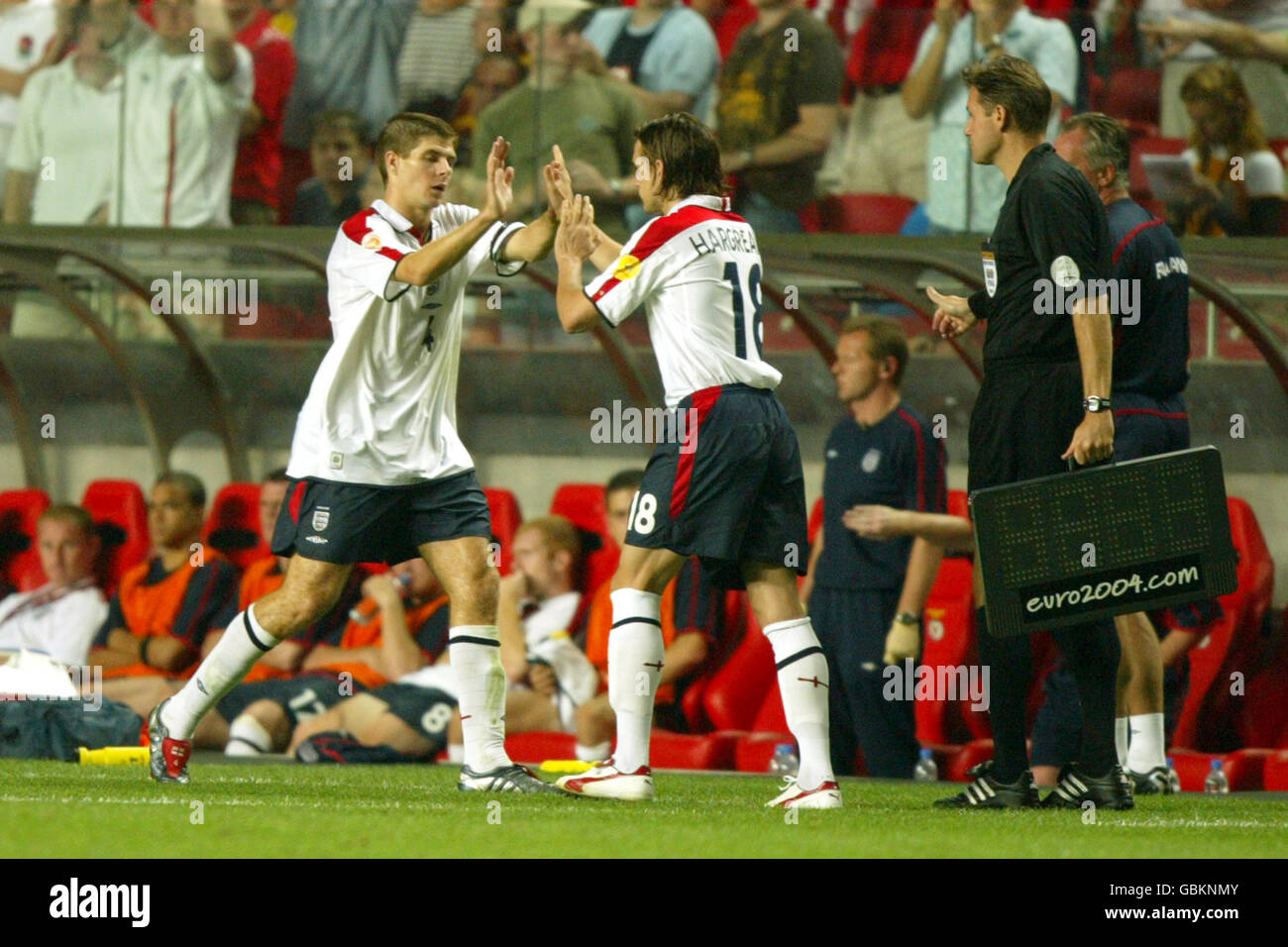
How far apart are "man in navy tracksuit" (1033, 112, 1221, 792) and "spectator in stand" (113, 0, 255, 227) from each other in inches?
200

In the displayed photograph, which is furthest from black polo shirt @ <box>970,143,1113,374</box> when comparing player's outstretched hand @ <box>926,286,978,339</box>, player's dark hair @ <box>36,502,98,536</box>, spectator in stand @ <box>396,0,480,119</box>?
player's dark hair @ <box>36,502,98,536</box>

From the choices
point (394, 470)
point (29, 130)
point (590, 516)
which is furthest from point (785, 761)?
point (29, 130)

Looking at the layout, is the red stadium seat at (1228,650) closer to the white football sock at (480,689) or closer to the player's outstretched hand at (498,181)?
the white football sock at (480,689)

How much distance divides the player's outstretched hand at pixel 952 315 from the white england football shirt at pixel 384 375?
1245 millimetres

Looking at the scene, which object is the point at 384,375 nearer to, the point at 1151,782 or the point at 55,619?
the point at 1151,782

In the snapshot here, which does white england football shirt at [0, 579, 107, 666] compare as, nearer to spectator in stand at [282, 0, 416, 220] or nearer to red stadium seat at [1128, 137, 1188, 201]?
spectator in stand at [282, 0, 416, 220]

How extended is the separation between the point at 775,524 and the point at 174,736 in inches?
76.5

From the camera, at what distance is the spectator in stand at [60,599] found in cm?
991

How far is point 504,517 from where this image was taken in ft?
30.9

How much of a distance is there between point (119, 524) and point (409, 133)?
16.6ft

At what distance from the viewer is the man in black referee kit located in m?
5.41

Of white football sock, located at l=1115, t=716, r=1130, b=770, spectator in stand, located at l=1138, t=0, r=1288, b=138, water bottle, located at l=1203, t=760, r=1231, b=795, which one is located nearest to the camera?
white football sock, located at l=1115, t=716, r=1130, b=770

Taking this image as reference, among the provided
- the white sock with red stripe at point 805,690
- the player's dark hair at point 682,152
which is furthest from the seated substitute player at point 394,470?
the white sock with red stripe at point 805,690
